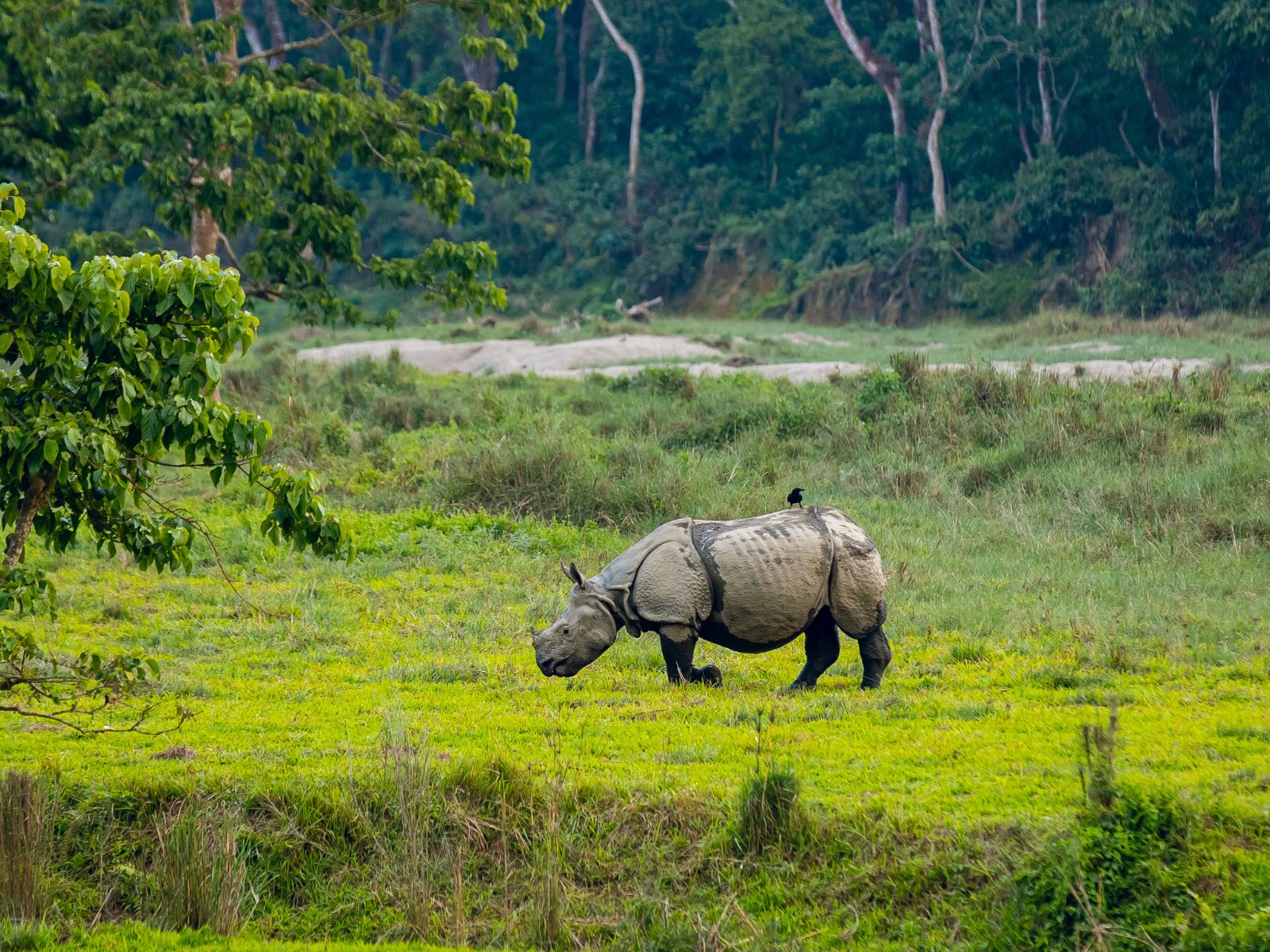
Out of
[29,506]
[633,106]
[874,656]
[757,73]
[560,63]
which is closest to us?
[29,506]

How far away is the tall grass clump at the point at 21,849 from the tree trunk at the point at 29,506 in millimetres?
1149

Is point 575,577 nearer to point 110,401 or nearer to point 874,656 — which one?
point 874,656

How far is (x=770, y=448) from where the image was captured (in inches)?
688

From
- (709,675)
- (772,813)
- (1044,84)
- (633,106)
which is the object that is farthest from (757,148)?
(772,813)

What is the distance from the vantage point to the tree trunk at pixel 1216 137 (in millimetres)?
33625

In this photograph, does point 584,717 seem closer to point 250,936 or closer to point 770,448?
point 250,936

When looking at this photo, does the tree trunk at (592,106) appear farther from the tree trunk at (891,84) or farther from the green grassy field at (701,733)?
the green grassy field at (701,733)

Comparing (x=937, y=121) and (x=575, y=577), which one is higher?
(x=937, y=121)

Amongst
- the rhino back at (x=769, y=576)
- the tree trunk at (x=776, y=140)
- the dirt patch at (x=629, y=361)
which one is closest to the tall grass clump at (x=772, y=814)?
the rhino back at (x=769, y=576)

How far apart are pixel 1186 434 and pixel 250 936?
13.0 meters

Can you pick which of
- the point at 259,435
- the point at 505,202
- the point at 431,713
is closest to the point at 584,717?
the point at 431,713

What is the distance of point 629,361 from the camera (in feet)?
87.0

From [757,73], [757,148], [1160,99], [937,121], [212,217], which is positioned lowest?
[757,148]

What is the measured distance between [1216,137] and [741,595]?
97.0 ft
